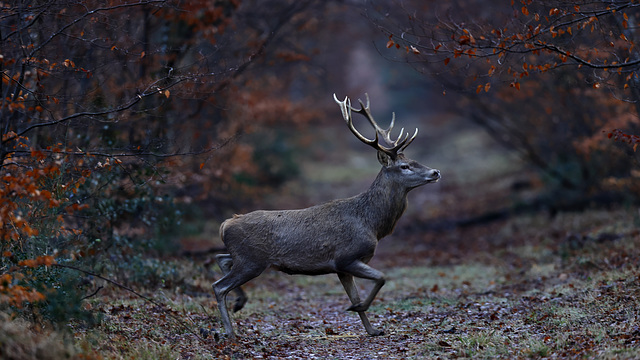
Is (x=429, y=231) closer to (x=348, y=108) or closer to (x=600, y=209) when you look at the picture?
(x=600, y=209)

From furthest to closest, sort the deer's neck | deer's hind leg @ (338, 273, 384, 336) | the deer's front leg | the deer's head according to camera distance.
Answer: the deer's head → the deer's neck → deer's hind leg @ (338, 273, 384, 336) → the deer's front leg

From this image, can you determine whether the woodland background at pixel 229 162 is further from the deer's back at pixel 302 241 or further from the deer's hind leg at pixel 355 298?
the deer's back at pixel 302 241

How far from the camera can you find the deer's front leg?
9.27 metres

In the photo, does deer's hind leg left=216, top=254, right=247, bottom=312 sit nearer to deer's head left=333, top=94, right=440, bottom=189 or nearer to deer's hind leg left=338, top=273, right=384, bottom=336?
deer's hind leg left=338, top=273, right=384, bottom=336

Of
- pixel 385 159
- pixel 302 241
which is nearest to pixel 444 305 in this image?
pixel 385 159

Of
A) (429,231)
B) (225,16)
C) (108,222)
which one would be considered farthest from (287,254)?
(429,231)

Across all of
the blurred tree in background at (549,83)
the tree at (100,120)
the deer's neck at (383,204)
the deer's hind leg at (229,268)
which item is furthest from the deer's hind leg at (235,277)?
the blurred tree in background at (549,83)

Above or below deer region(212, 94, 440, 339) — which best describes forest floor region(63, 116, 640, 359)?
below

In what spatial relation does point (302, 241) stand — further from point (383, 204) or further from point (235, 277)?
point (383, 204)

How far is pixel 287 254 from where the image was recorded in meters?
9.78

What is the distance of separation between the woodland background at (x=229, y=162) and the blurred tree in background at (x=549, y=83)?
9 centimetres

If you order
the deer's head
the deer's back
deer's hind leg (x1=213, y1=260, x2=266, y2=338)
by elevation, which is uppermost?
the deer's head

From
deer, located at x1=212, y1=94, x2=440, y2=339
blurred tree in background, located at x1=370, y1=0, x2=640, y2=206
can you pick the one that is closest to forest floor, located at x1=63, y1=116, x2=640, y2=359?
deer, located at x1=212, y1=94, x2=440, y2=339

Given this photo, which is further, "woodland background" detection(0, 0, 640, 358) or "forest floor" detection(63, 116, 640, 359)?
"woodland background" detection(0, 0, 640, 358)
